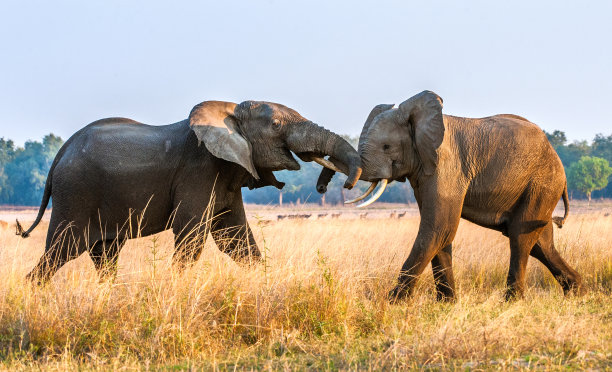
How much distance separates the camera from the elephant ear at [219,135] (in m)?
7.21

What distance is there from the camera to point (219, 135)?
23.8ft

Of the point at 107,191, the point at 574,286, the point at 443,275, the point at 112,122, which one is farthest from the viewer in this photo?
the point at 112,122

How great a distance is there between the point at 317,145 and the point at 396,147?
0.86 m

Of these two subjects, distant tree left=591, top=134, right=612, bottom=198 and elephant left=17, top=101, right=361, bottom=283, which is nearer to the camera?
elephant left=17, top=101, right=361, bottom=283

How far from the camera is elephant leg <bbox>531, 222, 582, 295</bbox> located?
8.10m

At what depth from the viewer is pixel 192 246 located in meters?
7.14

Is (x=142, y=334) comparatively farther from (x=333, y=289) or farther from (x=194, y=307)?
(x=333, y=289)

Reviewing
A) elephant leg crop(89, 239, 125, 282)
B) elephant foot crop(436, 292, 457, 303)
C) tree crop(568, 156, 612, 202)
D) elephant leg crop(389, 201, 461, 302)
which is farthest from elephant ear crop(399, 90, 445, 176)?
tree crop(568, 156, 612, 202)

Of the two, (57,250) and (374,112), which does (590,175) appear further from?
(57,250)

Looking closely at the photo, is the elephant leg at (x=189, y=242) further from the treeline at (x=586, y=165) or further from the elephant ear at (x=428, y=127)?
the treeline at (x=586, y=165)

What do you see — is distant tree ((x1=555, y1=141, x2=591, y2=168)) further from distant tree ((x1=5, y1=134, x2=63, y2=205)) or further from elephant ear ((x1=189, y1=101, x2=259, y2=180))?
elephant ear ((x1=189, y1=101, x2=259, y2=180))

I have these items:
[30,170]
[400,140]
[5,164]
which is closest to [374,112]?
[400,140]

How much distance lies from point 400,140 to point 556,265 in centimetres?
240

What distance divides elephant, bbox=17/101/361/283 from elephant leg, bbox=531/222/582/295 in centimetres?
252
